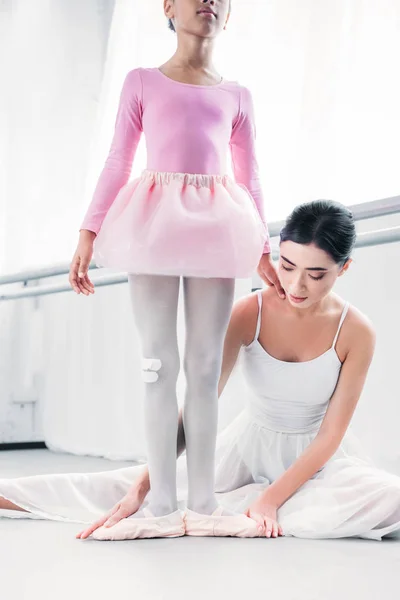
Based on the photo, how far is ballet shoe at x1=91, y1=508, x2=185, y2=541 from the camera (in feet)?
3.32

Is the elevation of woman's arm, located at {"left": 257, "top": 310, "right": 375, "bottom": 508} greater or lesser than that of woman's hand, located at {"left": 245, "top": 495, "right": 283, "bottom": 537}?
greater

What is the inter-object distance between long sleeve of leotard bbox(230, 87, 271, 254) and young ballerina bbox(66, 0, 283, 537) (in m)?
0.03

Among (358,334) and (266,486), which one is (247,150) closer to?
(358,334)

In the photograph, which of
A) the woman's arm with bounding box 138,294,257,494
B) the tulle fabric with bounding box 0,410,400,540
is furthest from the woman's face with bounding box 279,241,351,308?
the tulle fabric with bounding box 0,410,400,540

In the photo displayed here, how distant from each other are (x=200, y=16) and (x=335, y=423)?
→ 26.1 inches

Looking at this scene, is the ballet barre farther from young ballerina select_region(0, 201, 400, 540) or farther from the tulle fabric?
the tulle fabric

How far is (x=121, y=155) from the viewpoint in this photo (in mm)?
1067

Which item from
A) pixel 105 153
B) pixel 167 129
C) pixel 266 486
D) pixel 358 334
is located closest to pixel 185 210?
pixel 167 129

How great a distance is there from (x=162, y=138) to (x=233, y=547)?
595 mm

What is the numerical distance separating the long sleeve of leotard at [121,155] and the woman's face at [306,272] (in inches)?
11.0

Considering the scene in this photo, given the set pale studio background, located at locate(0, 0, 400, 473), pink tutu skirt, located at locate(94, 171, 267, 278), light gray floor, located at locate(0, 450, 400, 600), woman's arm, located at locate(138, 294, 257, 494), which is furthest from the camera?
pale studio background, located at locate(0, 0, 400, 473)

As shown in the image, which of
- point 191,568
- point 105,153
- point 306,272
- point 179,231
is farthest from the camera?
point 105,153

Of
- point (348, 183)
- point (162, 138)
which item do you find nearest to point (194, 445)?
point (162, 138)

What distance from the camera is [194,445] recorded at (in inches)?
41.3
